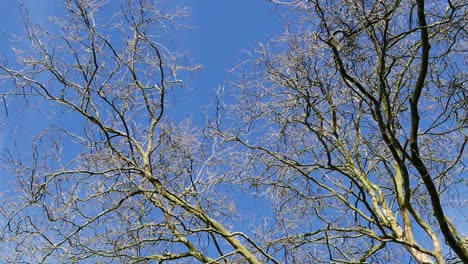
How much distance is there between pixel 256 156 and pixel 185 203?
47.2 inches

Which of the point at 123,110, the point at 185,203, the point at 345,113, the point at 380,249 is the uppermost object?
the point at 123,110

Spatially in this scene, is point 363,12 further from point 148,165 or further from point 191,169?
point 148,165

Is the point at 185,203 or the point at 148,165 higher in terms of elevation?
the point at 148,165

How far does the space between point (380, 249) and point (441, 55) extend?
324 cm

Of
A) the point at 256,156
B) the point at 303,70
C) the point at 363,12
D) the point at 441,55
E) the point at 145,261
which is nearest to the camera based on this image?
the point at 363,12

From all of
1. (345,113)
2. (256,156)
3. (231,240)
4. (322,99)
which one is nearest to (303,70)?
(322,99)

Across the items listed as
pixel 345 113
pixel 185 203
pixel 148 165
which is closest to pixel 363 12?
pixel 345 113

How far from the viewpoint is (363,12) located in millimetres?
5133

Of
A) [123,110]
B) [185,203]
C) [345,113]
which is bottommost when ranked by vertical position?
[185,203]

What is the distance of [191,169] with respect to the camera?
26.8 ft

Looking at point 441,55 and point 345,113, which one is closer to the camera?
point 441,55

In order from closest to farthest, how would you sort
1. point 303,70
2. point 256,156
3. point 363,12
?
point 363,12
point 303,70
point 256,156

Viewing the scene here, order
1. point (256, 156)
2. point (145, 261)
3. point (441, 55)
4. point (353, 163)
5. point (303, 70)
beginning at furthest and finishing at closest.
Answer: point (353, 163), point (256, 156), point (145, 261), point (303, 70), point (441, 55)

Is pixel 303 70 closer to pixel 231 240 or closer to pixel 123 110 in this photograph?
pixel 231 240
